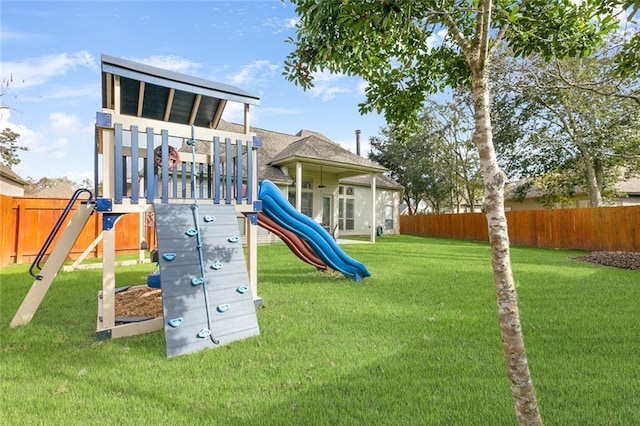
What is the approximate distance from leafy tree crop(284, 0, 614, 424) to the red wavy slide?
3699 millimetres

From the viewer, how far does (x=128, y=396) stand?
2672 millimetres

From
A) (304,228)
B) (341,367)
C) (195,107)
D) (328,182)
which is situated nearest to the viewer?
(341,367)

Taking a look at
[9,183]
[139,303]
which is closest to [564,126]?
[139,303]

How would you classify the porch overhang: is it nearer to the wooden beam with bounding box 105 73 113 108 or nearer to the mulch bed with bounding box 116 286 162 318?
the wooden beam with bounding box 105 73 113 108

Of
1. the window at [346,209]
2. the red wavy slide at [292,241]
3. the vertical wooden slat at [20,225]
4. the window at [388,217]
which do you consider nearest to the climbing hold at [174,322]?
the red wavy slide at [292,241]

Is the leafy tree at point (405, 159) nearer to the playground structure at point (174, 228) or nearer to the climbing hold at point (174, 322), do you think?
the playground structure at point (174, 228)

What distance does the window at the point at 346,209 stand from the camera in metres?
19.5

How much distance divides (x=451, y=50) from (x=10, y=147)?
1518 inches

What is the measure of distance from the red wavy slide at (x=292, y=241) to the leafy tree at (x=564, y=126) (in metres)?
13.6

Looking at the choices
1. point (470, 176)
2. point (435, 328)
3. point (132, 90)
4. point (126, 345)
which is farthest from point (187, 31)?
point (470, 176)

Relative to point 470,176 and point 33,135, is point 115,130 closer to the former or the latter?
point 470,176

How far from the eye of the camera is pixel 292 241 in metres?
7.22

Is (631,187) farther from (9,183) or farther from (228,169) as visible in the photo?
(9,183)

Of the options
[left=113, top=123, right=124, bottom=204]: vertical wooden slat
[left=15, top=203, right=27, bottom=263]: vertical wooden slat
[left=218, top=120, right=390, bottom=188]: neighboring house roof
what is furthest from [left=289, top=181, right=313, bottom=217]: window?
[left=113, top=123, right=124, bottom=204]: vertical wooden slat
